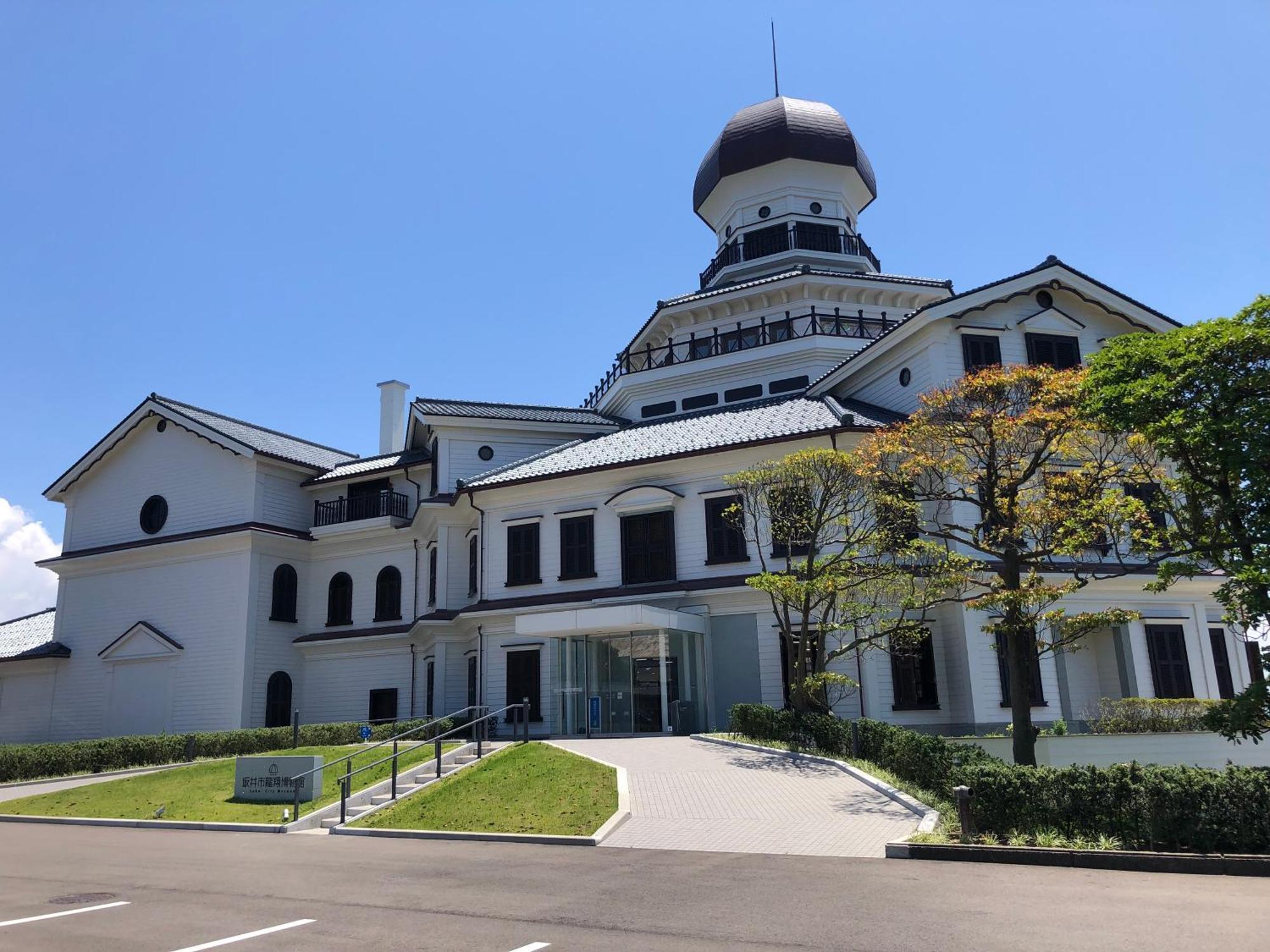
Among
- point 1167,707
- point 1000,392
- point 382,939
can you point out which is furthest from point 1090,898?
point 1167,707

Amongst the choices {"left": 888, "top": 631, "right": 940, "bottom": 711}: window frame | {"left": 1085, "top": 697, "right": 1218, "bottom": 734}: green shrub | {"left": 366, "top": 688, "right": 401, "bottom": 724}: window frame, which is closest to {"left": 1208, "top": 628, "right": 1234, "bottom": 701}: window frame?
{"left": 1085, "top": 697, "right": 1218, "bottom": 734}: green shrub

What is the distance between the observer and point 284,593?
117 ft

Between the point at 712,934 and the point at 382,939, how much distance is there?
275cm

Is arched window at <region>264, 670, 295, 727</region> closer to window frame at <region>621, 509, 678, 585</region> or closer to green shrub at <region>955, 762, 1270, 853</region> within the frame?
window frame at <region>621, 509, 678, 585</region>

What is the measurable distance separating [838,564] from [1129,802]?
1007 cm

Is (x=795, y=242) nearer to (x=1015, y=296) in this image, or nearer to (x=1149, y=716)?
(x=1015, y=296)

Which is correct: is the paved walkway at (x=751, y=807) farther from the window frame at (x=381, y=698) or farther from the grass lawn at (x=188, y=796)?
the window frame at (x=381, y=698)

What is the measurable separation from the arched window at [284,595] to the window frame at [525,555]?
10443mm

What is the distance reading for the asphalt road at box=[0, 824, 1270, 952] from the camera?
26.2 ft

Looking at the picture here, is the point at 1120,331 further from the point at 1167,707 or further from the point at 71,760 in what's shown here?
the point at 71,760

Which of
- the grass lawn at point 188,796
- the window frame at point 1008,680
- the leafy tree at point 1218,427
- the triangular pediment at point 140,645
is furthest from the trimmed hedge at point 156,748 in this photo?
the leafy tree at point 1218,427

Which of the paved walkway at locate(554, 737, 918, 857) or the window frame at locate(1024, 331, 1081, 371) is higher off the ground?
the window frame at locate(1024, 331, 1081, 371)

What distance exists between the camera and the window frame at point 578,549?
94.7ft

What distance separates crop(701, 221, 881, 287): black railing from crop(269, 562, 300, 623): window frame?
2054 centimetres
